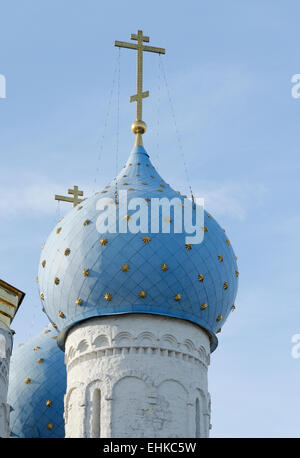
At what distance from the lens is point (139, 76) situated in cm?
2205

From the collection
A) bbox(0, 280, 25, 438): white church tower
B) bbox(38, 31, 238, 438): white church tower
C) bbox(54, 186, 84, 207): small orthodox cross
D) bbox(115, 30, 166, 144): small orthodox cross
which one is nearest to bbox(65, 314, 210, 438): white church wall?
bbox(38, 31, 238, 438): white church tower

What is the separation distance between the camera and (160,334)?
18.8 metres

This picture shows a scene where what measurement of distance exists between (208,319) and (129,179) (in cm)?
333

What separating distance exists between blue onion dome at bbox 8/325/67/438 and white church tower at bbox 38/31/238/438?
237 cm

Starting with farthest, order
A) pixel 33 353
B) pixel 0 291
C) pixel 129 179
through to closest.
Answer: pixel 33 353 < pixel 129 179 < pixel 0 291

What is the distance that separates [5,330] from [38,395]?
4.55 metres

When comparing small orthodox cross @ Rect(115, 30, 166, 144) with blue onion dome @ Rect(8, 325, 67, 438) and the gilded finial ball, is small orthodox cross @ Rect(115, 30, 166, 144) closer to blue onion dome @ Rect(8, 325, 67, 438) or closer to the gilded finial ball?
the gilded finial ball

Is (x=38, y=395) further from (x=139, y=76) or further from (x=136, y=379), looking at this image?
(x=139, y=76)

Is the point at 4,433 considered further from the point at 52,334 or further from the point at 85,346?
the point at 52,334

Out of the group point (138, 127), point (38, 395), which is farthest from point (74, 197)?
point (38, 395)

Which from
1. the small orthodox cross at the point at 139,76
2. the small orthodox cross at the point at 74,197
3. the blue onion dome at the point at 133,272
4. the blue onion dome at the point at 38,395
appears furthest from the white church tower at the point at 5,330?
the small orthodox cross at the point at 74,197

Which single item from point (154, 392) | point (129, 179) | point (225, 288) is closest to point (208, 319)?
point (225, 288)
